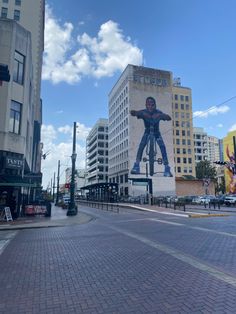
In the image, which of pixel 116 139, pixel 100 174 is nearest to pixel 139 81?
pixel 116 139

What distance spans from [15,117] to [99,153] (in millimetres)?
96191

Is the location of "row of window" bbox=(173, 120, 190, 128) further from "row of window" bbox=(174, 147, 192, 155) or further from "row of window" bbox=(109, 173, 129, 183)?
"row of window" bbox=(109, 173, 129, 183)

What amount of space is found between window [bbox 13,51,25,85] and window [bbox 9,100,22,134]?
203 centimetres

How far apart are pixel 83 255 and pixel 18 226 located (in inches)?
411

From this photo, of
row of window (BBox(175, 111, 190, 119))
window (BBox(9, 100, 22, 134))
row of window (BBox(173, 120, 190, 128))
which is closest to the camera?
window (BBox(9, 100, 22, 134))

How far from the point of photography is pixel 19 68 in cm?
2491

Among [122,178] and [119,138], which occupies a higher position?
[119,138]

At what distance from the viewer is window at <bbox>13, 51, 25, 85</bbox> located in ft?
79.7

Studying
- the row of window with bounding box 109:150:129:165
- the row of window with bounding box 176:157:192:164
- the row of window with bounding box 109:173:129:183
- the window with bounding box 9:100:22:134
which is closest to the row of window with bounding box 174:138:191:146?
the row of window with bounding box 176:157:192:164

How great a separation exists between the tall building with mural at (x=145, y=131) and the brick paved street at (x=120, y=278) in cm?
7271

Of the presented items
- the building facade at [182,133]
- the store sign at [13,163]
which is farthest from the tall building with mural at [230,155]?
the store sign at [13,163]

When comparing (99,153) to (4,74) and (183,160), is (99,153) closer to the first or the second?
(183,160)

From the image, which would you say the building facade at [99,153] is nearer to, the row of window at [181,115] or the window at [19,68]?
the row of window at [181,115]

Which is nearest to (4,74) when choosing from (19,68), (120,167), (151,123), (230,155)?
(19,68)
